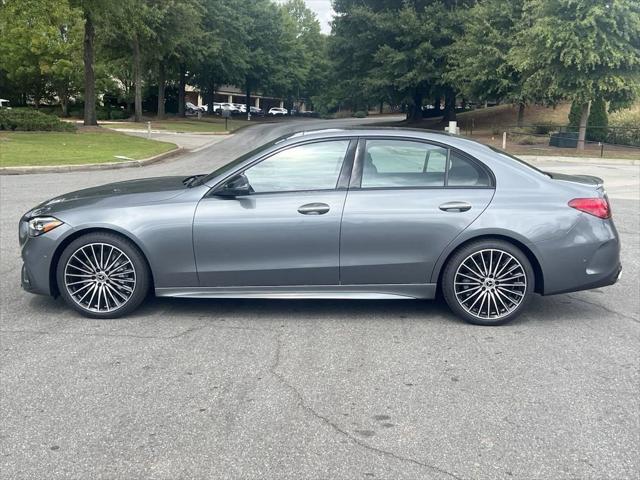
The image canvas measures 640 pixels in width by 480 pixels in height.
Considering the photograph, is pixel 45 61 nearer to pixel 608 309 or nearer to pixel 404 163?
pixel 404 163

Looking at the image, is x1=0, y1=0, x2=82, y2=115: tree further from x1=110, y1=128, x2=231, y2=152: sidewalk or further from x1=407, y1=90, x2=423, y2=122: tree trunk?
x1=407, y1=90, x2=423, y2=122: tree trunk

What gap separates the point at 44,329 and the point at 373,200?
9.15 ft

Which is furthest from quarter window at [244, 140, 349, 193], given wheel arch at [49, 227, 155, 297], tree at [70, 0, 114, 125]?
tree at [70, 0, 114, 125]

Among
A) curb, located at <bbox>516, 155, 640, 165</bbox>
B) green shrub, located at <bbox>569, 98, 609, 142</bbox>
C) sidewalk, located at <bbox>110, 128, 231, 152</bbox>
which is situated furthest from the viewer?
green shrub, located at <bbox>569, 98, 609, 142</bbox>

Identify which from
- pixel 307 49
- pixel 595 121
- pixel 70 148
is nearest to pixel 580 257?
pixel 70 148

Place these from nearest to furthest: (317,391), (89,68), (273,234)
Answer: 1. (317,391)
2. (273,234)
3. (89,68)

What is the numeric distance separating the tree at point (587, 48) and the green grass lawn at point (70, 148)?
52.0ft

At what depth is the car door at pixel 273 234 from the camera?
501 centimetres

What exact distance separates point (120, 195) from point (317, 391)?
2553 millimetres

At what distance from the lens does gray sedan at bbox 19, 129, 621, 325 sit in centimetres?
503

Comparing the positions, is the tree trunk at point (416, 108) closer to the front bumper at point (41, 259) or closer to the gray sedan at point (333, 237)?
the gray sedan at point (333, 237)

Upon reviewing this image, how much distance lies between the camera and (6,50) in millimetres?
47406

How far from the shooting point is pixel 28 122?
87.9 feet

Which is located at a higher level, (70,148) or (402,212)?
(402,212)
